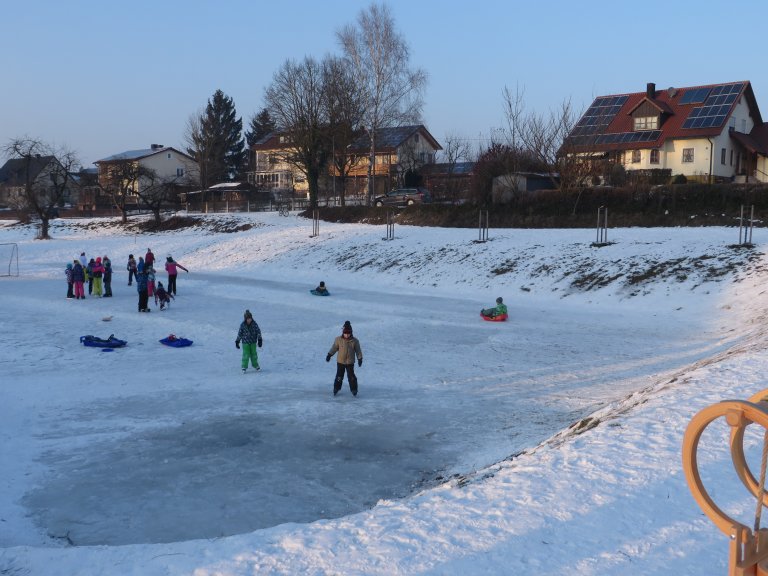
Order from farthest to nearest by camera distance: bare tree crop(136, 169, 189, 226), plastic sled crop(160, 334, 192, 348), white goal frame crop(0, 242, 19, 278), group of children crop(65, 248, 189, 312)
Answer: bare tree crop(136, 169, 189, 226) → white goal frame crop(0, 242, 19, 278) → group of children crop(65, 248, 189, 312) → plastic sled crop(160, 334, 192, 348)

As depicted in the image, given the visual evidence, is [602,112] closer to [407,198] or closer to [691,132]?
Answer: [691,132]

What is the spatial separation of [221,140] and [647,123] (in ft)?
205

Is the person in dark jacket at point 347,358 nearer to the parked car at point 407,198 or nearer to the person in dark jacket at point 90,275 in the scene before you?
the person in dark jacket at point 90,275

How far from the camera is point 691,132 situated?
4578cm

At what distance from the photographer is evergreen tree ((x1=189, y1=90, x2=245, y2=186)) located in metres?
90.8

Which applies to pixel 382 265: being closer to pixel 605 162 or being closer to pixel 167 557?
pixel 605 162

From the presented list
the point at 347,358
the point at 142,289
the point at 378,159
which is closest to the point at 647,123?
the point at 378,159

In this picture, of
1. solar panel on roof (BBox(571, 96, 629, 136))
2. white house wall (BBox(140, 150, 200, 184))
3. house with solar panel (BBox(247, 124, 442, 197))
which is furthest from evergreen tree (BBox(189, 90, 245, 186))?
solar panel on roof (BBox(571, 96, 629, 136))

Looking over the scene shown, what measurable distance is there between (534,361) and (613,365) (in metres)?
1.56

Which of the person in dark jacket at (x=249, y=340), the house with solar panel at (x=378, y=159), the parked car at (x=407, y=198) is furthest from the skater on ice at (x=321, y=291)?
the house with solar panel at (x=378, y=159)

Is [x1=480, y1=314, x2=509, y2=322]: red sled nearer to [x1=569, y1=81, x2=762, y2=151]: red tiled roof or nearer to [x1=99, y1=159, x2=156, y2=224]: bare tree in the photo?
[x1=569, y1=81, x2=762, y2=151]: red tiled roof

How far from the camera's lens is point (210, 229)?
50.8 m

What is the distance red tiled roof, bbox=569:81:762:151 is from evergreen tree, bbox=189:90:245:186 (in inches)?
2210

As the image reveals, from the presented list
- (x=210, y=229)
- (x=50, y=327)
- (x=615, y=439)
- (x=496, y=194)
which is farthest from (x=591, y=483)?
(x=210, y=229)
